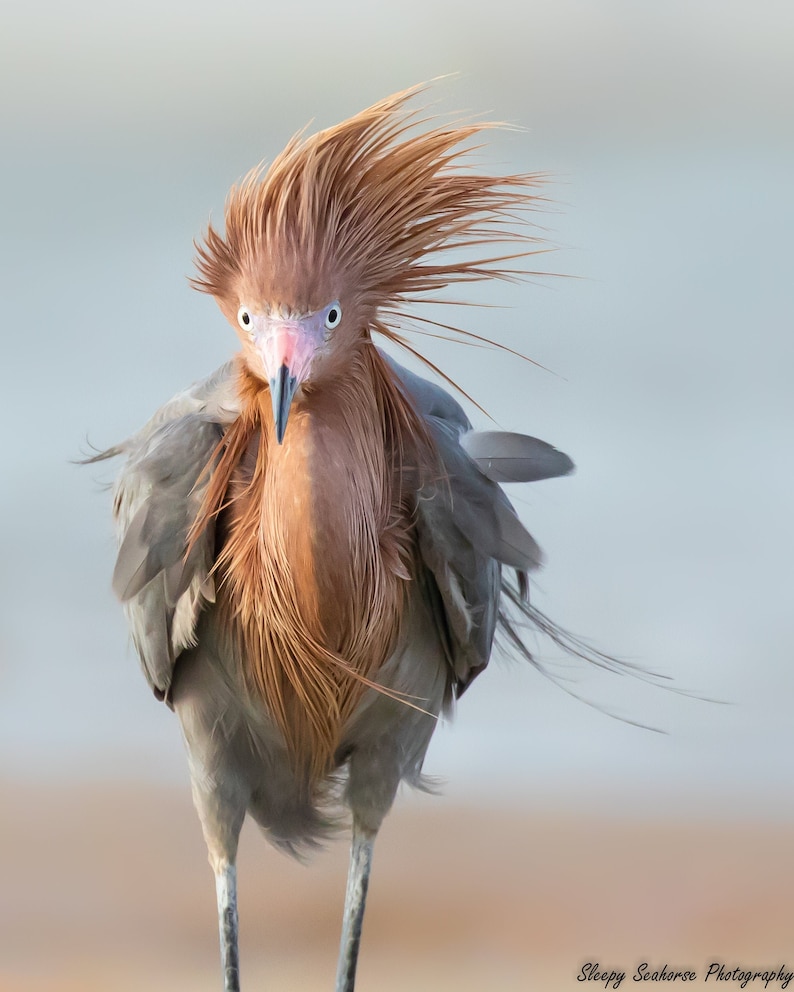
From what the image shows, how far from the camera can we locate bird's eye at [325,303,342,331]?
47.9 inches

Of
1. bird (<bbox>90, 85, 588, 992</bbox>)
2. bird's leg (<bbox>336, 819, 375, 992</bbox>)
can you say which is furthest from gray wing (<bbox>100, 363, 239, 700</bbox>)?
bird's leg (<bbox>336, 819, 375, 992</bbox>)

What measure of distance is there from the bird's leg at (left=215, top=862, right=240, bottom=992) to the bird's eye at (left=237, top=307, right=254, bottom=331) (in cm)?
69

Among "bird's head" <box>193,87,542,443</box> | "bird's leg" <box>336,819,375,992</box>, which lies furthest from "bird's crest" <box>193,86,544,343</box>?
"bird's leg" <box>336,819,375,992</box>

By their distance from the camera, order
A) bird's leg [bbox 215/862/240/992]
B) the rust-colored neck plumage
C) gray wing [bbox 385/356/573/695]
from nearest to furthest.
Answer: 1. the rust-colored neck plumage
2. gray wing [bbox 385/356/573/695]
3. bird's leg [bbox 215/862/240/992]

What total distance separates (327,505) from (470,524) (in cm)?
21

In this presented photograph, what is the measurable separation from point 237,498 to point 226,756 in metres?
0.34

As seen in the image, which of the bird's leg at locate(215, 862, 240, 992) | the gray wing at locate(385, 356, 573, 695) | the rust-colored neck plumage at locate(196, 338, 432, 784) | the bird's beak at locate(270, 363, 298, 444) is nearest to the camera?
the bird's beak at locate(270, 363, 298, 444)

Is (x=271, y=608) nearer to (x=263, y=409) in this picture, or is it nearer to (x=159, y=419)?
(x=263, y=409)

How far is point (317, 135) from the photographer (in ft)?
4.12

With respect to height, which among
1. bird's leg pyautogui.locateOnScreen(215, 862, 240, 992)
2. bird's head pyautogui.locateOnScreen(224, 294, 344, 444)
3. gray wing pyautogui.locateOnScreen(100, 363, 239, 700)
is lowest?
bird's leg pyautogui.locateOnScreen(215, 862, 240, 992)

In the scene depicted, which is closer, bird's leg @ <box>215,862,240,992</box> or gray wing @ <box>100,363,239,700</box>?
gray wing @ <box>100,363,239,700</box>

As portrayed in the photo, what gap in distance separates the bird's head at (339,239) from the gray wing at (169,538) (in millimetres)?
150

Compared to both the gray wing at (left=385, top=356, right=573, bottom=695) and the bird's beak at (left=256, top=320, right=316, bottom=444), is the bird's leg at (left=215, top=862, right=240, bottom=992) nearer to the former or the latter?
the gray wing at (left=385, top=356, right=573, bottom=695)

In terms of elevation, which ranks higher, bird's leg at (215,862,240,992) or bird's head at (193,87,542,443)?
bird's head at (193,87,542,443)
